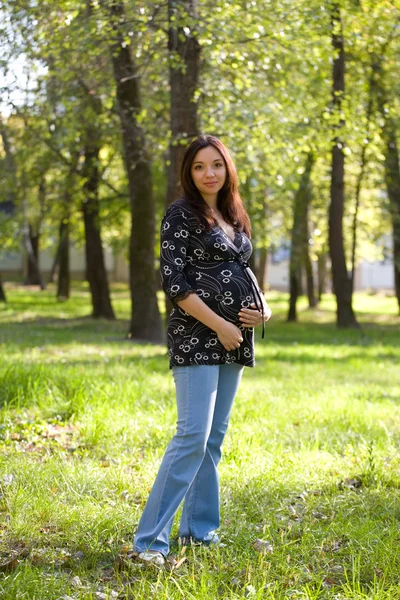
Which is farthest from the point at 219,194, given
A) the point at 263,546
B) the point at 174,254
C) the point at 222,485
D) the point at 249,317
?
the point at 222,485

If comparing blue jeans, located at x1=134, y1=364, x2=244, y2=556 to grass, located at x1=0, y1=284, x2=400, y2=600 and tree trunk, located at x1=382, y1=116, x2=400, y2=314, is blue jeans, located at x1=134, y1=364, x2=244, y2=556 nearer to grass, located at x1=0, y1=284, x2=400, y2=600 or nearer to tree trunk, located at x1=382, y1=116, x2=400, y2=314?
grass, located at x1=0, y1=284, x2=400, y2=600

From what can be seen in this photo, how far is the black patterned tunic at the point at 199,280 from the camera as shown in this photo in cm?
431

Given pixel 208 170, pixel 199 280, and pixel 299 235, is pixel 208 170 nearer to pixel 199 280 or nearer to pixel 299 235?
pixel 199 280

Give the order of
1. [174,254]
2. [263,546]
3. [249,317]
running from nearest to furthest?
[174,254], [249,317], [263,546]

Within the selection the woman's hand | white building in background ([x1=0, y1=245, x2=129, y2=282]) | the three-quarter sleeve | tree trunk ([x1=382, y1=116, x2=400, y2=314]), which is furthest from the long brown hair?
white building in background ([x1=0, y1=245, x2=129, y2=282])

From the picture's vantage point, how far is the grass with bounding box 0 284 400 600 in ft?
13.6

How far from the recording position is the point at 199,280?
172 inches

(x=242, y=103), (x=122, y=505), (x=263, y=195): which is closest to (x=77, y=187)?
(x=263, y=195)

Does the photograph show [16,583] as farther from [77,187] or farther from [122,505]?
[77,187]

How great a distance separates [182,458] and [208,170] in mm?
1467

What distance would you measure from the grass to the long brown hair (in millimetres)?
1699

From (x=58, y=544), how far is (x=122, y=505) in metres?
0.67

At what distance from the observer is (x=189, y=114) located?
12953 mm

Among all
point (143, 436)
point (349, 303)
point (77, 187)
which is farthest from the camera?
point (349, 303)
